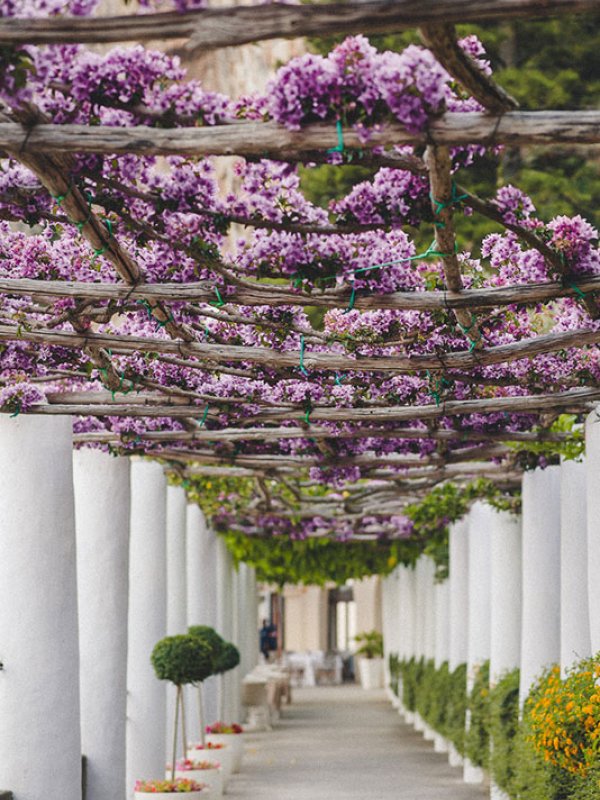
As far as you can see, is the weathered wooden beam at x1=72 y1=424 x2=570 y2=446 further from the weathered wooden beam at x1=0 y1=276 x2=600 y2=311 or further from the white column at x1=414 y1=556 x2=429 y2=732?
the white column at x1=414 y1=556 x2=429 y2=732

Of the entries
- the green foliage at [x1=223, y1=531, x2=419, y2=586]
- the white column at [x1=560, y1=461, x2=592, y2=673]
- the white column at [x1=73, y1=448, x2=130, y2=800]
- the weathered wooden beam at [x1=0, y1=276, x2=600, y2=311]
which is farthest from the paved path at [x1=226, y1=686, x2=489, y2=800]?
the weathered wooden beam at [x1=0, y1=276, x2=600, y2=311]

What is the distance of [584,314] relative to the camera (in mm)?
6547

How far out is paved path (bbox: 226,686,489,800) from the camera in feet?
46.8

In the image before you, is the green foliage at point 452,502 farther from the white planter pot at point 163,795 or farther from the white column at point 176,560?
the white planter pot at point 163,795

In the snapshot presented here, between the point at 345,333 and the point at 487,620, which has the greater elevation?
the point at 345,333

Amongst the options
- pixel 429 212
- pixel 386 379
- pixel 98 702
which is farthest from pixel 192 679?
pixel 429 212

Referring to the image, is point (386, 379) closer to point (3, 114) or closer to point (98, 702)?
point (98, 702)

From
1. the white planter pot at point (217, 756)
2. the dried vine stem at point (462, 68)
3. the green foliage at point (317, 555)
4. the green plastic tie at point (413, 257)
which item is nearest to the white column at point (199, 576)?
the white planter pot at point (217, 756)

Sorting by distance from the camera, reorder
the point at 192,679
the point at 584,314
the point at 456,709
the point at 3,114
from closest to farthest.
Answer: the point at 3,114 < the point at 584,314 < the point at 192,679 < the point at 456,709

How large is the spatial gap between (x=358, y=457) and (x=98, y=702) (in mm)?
2816

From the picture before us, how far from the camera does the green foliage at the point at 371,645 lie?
119 feet

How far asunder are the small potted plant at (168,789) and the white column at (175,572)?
9.83ft

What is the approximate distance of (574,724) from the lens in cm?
740

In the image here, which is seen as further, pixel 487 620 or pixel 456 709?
pixel 456 709
